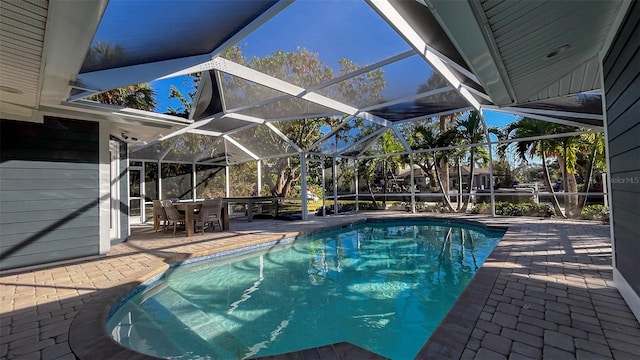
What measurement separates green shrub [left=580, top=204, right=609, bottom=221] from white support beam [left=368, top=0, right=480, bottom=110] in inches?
273

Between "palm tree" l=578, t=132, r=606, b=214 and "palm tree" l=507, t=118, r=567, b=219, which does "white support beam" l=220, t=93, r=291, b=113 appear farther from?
"palm tree" l=578, t=132, r=606, b=214

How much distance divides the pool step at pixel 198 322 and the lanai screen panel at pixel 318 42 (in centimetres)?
442

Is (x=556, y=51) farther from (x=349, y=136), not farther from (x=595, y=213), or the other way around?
(x=595, y=213)

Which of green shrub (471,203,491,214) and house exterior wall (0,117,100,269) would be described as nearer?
house exterior wall (0,117,100,269)

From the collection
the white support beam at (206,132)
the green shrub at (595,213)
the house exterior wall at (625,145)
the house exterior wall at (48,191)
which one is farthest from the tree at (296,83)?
the green shrub at (595,213)

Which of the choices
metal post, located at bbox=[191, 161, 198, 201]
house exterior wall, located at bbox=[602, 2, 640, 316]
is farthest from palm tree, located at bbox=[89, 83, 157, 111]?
house exterior wall, located at bbox=[602, 2, 640, 316]

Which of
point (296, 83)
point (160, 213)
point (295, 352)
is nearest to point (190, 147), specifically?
point (160, 213)

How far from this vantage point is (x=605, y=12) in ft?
8.74

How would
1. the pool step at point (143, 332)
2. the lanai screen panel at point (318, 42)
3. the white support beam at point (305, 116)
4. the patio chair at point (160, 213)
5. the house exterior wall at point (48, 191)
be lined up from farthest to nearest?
the white support beam at point (305, 116), the patio chair at point (160, 213), the lanai screen panel at point (318, 42), the house exterior wall at point (48, 191), the pool step at point (143, 332)

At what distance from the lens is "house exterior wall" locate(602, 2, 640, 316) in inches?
97.9

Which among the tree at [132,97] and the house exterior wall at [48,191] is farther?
the tree at [132,97]

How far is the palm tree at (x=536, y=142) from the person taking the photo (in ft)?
32.5

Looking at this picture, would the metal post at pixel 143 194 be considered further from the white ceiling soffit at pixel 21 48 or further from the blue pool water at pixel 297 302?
the white ceiling soffit at pixel 21 48

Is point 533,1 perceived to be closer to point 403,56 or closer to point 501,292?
point 501,292
